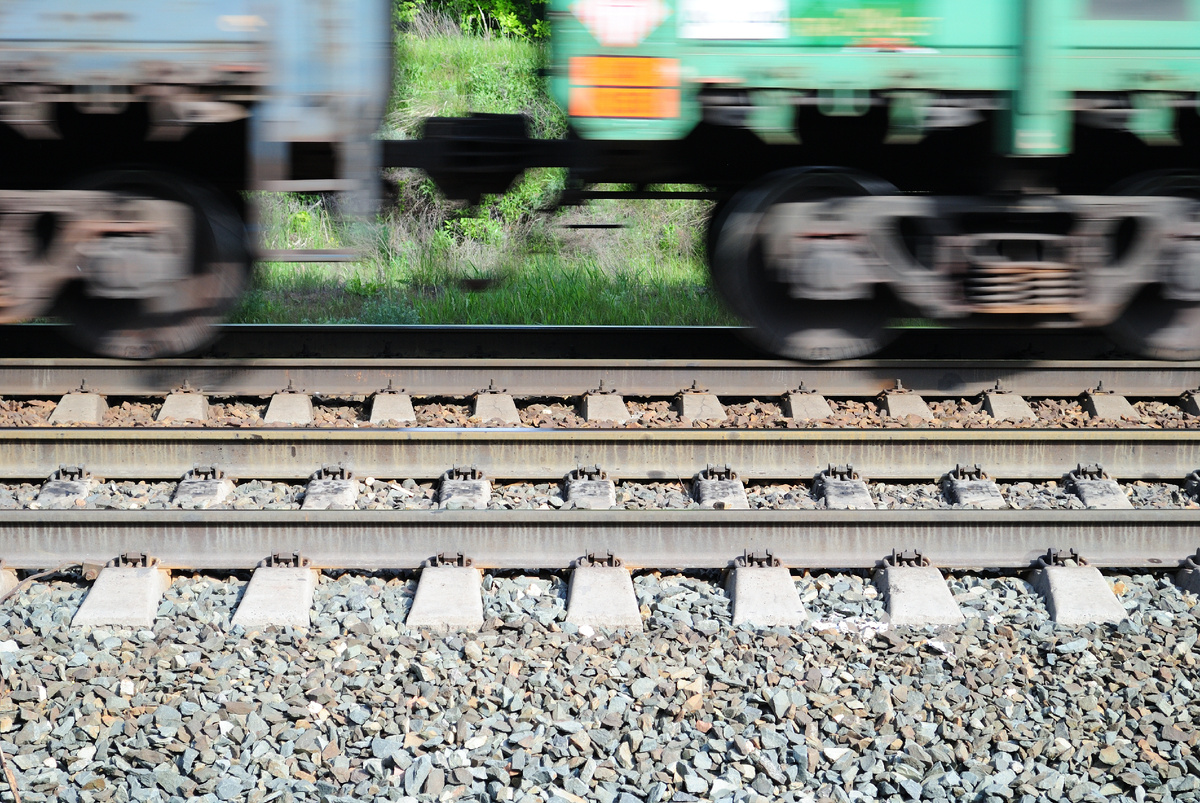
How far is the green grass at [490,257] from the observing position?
7707 millimetres

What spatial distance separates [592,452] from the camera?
4.72m

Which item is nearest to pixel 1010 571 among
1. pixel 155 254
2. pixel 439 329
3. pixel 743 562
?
pixel 743 562

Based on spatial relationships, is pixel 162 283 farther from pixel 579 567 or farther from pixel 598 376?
pixel 579 567

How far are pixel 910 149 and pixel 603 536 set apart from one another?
3530 mm

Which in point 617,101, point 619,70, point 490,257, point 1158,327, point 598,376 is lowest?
point 598,376

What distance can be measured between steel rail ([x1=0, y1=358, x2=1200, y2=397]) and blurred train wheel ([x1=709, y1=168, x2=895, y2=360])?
23 centimetres

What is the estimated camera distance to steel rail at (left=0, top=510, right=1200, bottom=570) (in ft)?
12.6

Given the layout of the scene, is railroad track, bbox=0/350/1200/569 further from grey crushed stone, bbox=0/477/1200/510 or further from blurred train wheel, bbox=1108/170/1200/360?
blurred train wheel, bbox=1108/170/1200/360

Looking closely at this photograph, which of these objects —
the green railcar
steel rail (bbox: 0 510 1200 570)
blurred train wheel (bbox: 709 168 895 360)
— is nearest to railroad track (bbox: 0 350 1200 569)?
steel rail (bbox: 0 510 1200 570)

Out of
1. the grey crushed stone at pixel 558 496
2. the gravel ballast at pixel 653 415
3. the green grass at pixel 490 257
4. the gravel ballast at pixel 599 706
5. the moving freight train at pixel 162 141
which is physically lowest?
the gravel ballast at pixel 599 706

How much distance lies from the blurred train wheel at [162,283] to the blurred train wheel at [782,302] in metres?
2.86

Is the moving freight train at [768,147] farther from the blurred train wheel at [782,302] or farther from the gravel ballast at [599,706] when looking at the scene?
the gravel ballast at [599,706]

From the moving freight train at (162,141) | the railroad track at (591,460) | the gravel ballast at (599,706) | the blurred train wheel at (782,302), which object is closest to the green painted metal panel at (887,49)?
the blurred train wheel at (782,302)

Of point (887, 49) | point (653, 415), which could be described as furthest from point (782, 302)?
point (887, 49)
